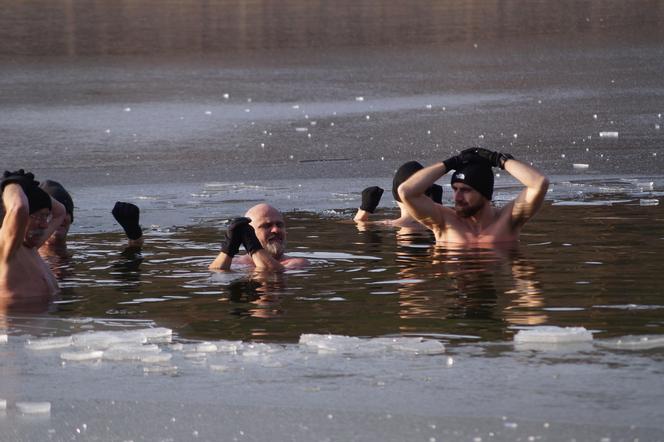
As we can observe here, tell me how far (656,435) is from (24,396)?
2827 millimetres

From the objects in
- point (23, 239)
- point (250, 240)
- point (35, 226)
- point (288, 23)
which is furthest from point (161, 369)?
point (288, 23)

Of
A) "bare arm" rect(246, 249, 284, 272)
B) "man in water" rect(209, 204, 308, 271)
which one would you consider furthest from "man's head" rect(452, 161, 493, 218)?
"bare arm" rect(246, 249, 284, 272)

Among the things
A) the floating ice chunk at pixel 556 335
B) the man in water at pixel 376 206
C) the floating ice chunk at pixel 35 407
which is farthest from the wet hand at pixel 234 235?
the floating ice chunk at pixel 35 407

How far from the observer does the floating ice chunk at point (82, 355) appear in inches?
306

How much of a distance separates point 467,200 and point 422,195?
0.37 metres

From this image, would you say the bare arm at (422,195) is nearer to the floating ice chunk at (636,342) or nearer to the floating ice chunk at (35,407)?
the floating ice chunk at (636,342)

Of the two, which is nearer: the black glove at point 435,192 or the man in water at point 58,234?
the man in water at point 58,234

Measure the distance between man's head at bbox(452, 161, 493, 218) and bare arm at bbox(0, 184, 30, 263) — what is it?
3.74m

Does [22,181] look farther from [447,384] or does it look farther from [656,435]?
[656,435]

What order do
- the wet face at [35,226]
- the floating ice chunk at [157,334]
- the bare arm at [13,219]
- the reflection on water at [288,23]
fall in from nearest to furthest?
the floating ice chunk at [157,334] < the bare arm at [13,219] < the wet face at [35,226] < the reflection on water at [288,23]

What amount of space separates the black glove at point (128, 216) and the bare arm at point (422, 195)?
7.08 ft

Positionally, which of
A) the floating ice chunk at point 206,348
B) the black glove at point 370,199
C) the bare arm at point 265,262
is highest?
the black glove at point 370,199

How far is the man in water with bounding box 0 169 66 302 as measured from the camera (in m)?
9.20

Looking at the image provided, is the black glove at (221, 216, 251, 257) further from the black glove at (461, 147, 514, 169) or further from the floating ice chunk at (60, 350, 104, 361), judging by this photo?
the floating ice chunk at (60, 350, 104, 361)
